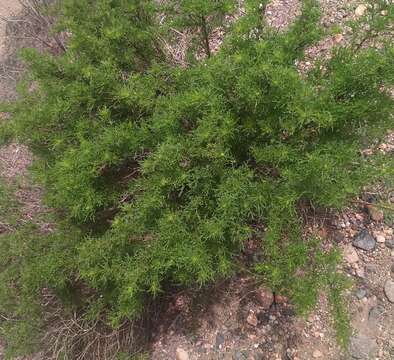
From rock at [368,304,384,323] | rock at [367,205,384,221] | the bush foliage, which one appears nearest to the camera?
the bush foliage

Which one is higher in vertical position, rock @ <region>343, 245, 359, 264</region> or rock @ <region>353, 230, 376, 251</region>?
rock @ <region>353, 230, 376, 251</region>

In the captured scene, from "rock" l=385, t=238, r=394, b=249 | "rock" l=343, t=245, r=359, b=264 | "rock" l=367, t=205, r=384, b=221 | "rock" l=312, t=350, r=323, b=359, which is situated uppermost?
"rock" l=367, t=205, r=384, b=221

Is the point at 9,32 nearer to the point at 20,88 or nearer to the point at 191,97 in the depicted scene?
the point at 20,88

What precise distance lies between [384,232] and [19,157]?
3883 millimetres

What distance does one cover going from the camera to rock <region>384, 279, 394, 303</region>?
8.70 feet

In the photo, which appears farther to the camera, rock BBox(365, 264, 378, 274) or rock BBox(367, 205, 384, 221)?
rock BBox(367, 205, 384, 221)

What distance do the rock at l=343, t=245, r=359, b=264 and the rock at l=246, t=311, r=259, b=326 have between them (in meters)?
0.83

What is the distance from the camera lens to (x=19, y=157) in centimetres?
439

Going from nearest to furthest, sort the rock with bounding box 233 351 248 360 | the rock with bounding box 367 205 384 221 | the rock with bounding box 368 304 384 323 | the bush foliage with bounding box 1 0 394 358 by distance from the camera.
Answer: the bush foliage with bounding box 1 0 394 358
the rock with bounding box 368 304 384 323
the rock with bounding box 233 351 248 360
the rock with bounding box 367 205 384 221

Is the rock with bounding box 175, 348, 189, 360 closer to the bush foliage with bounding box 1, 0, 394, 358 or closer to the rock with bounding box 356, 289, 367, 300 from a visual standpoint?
the bush foliage with bounding box 1, 0, 394, 358

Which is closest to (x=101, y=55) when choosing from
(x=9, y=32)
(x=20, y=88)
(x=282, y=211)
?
(x=20, y=88)

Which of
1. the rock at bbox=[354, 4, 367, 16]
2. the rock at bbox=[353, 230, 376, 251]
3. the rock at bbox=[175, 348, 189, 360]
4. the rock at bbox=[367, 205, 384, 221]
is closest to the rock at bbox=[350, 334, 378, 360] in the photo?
the rock at bbox=[353, 230, 376, 251]

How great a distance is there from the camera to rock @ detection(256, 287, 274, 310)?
2850 mm

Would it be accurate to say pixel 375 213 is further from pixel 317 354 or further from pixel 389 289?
pixel 317 354
